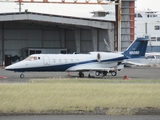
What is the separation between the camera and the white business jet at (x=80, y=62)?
37625 mm

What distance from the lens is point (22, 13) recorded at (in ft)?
208

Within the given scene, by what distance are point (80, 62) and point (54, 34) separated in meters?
32.2

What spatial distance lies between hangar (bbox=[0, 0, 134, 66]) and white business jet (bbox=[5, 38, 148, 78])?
72.3 ft

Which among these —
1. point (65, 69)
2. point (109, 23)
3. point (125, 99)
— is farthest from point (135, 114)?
point (109, 23)

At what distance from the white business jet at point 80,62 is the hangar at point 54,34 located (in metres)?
22.1

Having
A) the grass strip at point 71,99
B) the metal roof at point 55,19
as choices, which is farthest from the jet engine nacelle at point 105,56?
the metal roof at point 55,19

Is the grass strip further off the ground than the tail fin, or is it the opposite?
the tail fin

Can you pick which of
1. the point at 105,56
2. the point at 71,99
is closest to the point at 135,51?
the point at 105,56

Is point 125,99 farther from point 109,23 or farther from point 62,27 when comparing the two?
point 62,27

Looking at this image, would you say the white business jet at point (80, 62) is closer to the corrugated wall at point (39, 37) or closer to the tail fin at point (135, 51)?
the tail fin at point (135, 51)

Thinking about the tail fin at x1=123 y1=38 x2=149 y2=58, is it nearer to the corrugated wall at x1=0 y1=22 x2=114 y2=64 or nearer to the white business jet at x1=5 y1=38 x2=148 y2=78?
the white business jet at x1=5 y1=38 x2=148 y2=78

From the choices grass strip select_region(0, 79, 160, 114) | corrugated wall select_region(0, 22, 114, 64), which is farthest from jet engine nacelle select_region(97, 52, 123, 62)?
corrugated wall select_region(0, 22, 114, 64)

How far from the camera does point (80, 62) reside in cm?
3991

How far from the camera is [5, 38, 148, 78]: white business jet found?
37.6 m
